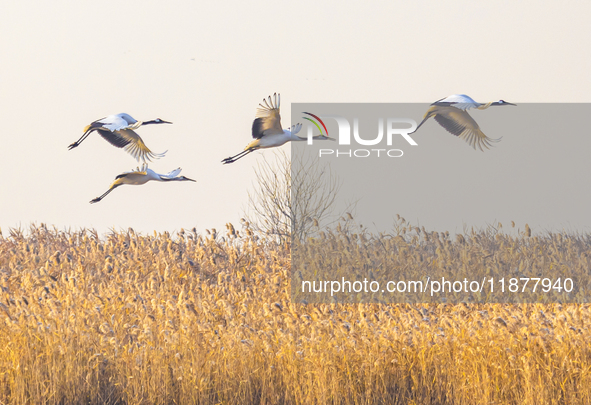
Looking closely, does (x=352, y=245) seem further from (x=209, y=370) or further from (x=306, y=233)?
(x=209, y=370)

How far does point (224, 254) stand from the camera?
11984 mm

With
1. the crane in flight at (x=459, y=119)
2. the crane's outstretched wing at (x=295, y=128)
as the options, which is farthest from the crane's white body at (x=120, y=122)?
the crane in flight at (x=459, y=119)

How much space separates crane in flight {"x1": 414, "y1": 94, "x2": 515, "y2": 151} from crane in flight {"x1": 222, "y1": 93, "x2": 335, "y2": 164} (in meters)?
2.37

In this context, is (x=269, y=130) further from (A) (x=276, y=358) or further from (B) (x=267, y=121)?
(A) (x=276, y=358)

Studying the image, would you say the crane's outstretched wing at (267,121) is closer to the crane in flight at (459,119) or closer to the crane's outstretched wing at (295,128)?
the crane's outstretched wing at (295,128)

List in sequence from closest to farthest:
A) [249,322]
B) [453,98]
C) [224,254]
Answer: [249,322] → [453,98] → [224,254]

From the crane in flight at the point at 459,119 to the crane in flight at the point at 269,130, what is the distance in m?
2.37

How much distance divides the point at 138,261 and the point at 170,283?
1.34 m

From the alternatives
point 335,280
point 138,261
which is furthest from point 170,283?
point 335,280

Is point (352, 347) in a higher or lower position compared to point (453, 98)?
lower

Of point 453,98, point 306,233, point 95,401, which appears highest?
point 453,98

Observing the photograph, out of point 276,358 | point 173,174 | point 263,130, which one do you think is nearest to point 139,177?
point 173,174

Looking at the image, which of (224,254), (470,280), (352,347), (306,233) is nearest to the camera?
(352,347)

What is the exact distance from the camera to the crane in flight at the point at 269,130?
8.32 metres
